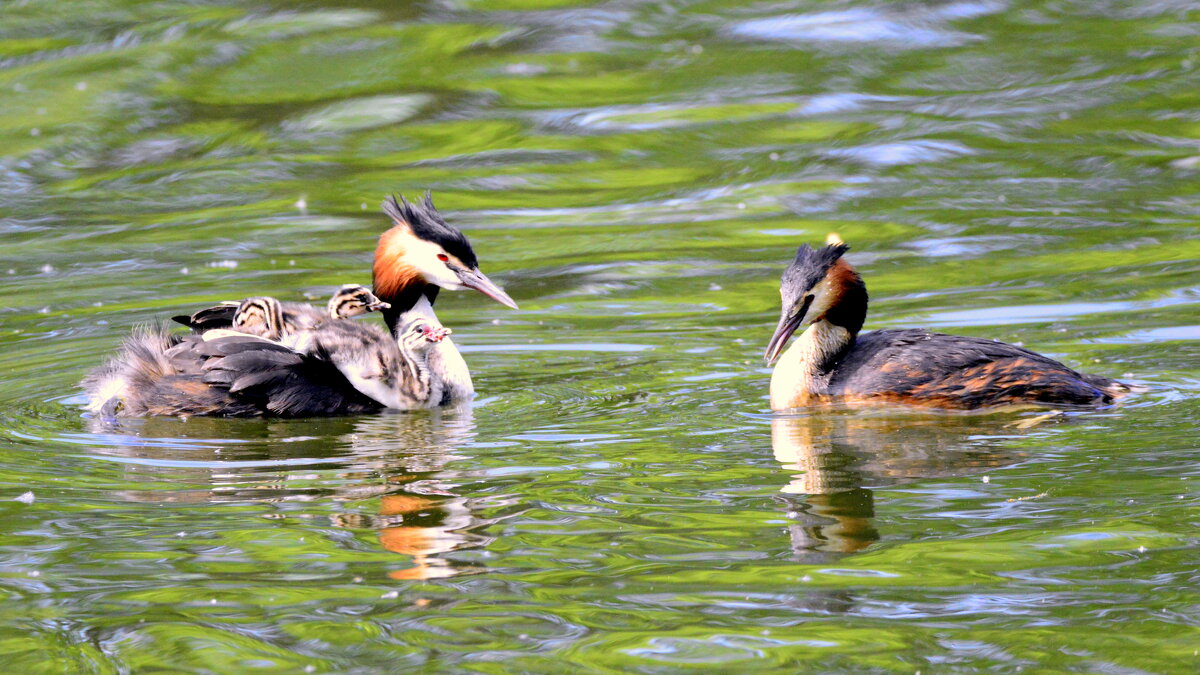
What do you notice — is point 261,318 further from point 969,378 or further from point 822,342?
point 969,378

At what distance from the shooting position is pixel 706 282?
35.5ft

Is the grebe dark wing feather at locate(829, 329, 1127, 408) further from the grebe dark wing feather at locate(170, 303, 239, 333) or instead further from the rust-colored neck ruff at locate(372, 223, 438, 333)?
the grebe dark wing feather at locate(170, 303, 239, 333)

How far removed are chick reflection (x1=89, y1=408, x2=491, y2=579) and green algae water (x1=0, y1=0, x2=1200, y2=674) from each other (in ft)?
0.09

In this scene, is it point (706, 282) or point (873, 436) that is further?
point (706, 282)

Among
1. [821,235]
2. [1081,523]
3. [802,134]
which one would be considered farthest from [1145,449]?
[802,134]

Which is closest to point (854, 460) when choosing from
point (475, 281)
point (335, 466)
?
point (335, 466)

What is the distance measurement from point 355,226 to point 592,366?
4144mm

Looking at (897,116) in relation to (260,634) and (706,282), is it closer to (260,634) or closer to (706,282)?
(706,282)

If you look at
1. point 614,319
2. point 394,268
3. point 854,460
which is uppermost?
point 394,268

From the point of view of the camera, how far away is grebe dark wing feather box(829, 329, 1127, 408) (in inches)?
305

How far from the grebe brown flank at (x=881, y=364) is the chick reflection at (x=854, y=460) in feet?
0.55

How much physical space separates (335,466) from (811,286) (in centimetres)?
240

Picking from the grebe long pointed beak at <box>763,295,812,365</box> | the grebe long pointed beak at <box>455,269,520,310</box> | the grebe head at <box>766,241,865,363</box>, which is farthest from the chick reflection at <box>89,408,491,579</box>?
the grebe head at <box>766,241,865,363</box>

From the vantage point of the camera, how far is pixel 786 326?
8109 millimetres
